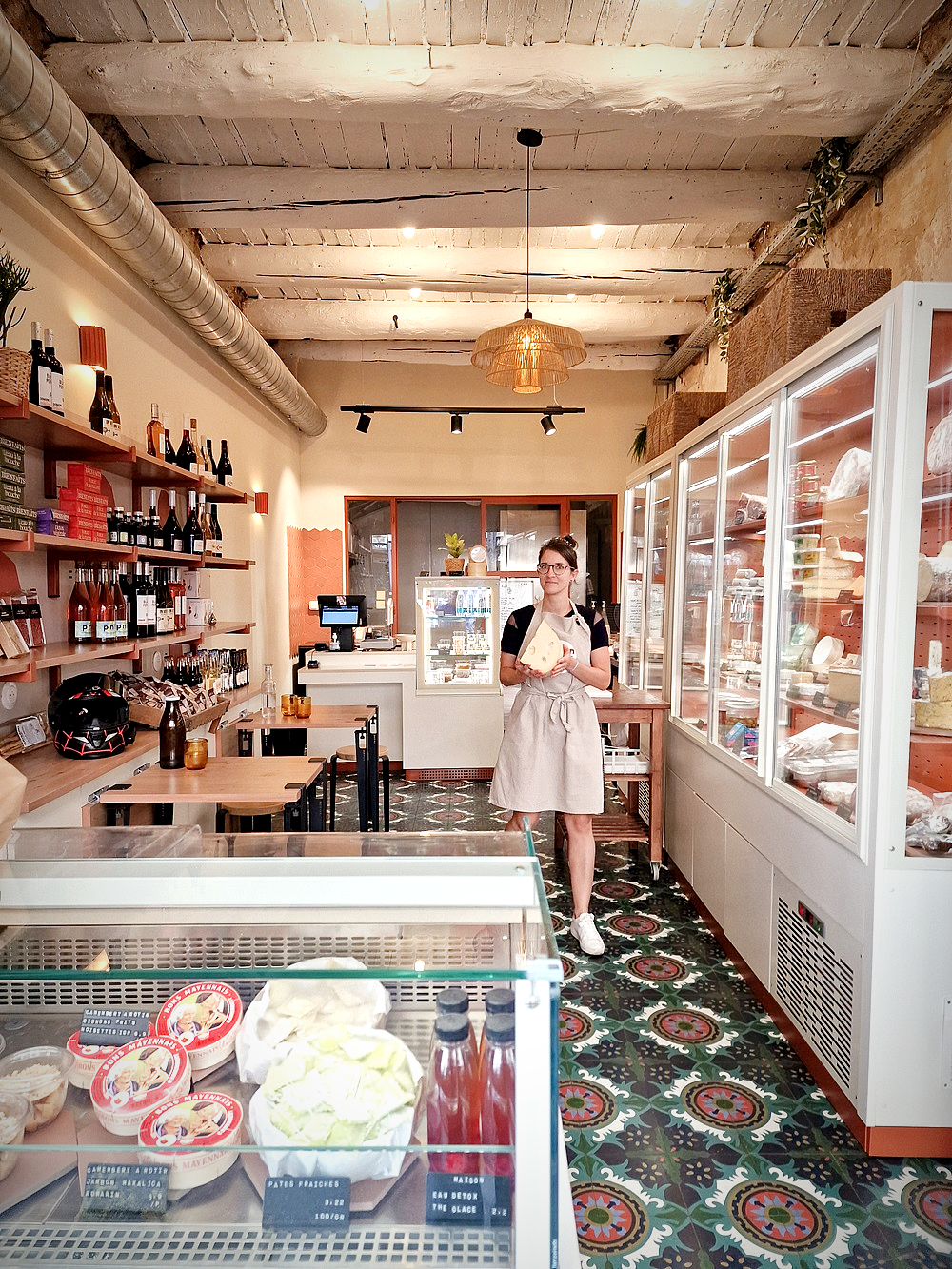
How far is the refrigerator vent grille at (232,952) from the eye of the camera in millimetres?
1147

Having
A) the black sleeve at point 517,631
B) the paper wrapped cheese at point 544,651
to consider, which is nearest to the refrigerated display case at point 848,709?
the paper wrapped cheese at point 544,651

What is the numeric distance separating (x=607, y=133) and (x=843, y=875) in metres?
4.12

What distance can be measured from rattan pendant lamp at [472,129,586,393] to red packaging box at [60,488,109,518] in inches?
108

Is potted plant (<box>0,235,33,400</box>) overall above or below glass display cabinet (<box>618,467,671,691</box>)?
above

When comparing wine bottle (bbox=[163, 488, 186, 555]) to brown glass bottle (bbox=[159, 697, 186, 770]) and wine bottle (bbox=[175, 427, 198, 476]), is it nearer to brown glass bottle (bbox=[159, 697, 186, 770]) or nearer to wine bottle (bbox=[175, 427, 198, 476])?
wine bottle (bbox=[175, 427, 198, 476])

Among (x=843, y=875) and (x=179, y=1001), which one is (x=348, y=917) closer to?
(x=179, y=1001)

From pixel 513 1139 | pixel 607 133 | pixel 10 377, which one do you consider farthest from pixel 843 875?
pixel 607 133

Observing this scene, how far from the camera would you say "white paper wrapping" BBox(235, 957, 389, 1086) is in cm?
117

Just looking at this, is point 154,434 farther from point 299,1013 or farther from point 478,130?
point 299,1013

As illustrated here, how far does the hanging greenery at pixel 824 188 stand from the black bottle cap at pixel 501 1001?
4.75m

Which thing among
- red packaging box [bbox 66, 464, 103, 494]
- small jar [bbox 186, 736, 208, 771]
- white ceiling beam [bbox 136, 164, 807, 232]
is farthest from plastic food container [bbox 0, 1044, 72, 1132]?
white ceiling beam [bbox 136, 164, 807, 232]

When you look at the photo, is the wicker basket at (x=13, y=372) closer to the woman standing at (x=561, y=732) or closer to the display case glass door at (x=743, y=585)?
the woman standing at (x=561, y=732)

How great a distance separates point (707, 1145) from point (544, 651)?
5.96ft

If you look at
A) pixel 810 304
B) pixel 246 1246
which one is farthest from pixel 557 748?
pixel 246 1246
